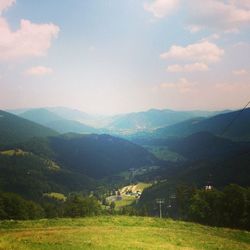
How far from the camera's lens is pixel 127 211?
15350 centimetres

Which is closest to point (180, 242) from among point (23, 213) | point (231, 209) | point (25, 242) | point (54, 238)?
point (54, 238)

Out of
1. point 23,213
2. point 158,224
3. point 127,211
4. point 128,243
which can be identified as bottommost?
point 127,211

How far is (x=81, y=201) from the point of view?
4811 inches

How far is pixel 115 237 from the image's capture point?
121 feet

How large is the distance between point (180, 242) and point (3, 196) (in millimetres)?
92928

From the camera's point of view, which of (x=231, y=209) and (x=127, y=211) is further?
(x=127, y=211)

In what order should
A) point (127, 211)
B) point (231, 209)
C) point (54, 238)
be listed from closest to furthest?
point (54, 238)
point (231, 209)
point (127, 211)

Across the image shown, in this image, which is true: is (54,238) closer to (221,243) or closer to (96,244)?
(96,244)

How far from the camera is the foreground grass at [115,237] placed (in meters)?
31.4

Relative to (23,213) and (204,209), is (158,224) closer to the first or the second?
(204,209)

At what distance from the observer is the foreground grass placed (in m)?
31.4

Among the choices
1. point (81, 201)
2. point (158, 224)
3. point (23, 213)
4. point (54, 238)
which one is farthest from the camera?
point (81, 201)

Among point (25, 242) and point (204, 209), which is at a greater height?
point (25, 242)

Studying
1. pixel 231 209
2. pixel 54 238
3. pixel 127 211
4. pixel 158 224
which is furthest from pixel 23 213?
pixel 54 238
